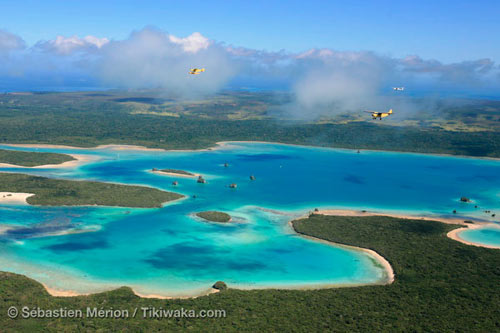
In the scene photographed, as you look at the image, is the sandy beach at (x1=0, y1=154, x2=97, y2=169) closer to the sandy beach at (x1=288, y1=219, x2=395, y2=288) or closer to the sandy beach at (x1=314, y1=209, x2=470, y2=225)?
the sandy beach at (x1=314, y1=209, x2=470, y2=225)

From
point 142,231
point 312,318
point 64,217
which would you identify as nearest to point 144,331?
point 312,318

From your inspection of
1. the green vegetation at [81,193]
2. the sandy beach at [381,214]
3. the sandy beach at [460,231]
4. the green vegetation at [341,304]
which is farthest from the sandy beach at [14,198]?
the sandy beach at [460,231]

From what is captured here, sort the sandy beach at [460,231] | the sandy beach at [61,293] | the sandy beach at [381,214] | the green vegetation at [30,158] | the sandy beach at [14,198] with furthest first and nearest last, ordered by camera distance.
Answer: the green vegetation at [30,158] → the sandy beach at [14,198] → the sandy beach at [381,214] → the sandy beach at [460,231] → the sandy beach at [61,293]

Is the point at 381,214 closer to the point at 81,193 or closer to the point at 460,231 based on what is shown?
the point at 460,231

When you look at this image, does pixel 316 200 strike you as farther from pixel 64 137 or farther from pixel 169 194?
pixel 64 137

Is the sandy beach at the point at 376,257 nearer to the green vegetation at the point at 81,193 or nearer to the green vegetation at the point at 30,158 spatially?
the green vegetation at the point at 81,193

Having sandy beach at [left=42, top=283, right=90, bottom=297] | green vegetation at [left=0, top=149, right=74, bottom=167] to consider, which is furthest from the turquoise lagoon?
green vegetation at [left=0, top=149, right=74, bottom=167]

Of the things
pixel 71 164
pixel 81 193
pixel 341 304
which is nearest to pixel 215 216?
pixel 81 193
